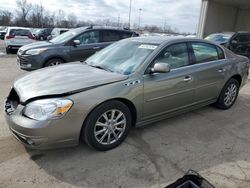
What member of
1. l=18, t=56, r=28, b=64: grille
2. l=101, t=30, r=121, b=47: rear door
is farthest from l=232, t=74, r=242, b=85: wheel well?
l=18, t=56, r=28, b=64: grille

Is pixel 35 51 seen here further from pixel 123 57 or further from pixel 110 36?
pixel 123 57

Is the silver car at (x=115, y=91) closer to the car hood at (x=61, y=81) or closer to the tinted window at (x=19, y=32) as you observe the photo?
the car hood at (x=61, y=81)

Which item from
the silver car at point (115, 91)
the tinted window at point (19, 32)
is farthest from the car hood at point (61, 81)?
the tinted window at point (19, 32)

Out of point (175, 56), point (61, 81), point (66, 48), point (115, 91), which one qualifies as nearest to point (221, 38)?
point (66, 48)

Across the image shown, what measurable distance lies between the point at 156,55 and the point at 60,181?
82.0 inches

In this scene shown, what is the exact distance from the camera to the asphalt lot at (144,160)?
2551 mm

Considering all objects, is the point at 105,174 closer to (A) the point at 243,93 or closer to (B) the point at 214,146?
(B) the point at 214,146

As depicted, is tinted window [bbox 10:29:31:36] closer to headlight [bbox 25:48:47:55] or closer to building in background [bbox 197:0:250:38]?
headlight [bbox 25:48:47:55]

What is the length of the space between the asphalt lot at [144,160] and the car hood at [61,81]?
807mm

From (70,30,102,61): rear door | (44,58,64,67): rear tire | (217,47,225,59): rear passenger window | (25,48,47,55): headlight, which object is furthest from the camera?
(70,30,102,61): rear door

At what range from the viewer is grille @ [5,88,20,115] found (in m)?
2.92

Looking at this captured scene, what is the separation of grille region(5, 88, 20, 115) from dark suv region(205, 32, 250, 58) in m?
10.0

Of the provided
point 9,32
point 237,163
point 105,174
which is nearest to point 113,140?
point 105,174

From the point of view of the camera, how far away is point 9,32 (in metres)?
13.4
